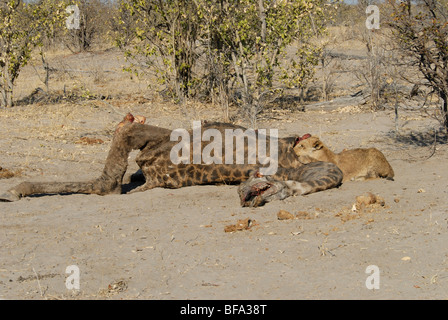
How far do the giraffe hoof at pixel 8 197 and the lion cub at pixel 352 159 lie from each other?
3405 millimetres

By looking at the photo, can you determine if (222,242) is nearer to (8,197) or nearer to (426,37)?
(8,197)

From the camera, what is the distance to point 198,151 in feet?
24.3

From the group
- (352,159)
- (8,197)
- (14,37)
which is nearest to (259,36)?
(352,159)

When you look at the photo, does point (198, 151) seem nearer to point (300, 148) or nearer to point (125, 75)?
point (300, 148)

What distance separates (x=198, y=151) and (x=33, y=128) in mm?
5548

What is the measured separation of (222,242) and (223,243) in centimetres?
3

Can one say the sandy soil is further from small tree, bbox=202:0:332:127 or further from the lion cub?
small tree, bbox=202:0:332:127

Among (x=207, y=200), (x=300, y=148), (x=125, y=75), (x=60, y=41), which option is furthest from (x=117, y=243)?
(x=60, y=41)

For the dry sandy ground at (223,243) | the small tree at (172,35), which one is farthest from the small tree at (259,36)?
the dry sandy ground at (223,243)

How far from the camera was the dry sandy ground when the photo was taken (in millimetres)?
4184

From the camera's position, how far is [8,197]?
673 cm

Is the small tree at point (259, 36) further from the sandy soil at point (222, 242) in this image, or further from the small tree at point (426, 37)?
the sandy soil at point (222, 242)

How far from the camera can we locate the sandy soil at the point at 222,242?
4.18 meters

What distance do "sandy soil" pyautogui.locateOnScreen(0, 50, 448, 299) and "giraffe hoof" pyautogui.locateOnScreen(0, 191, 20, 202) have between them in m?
0.09
